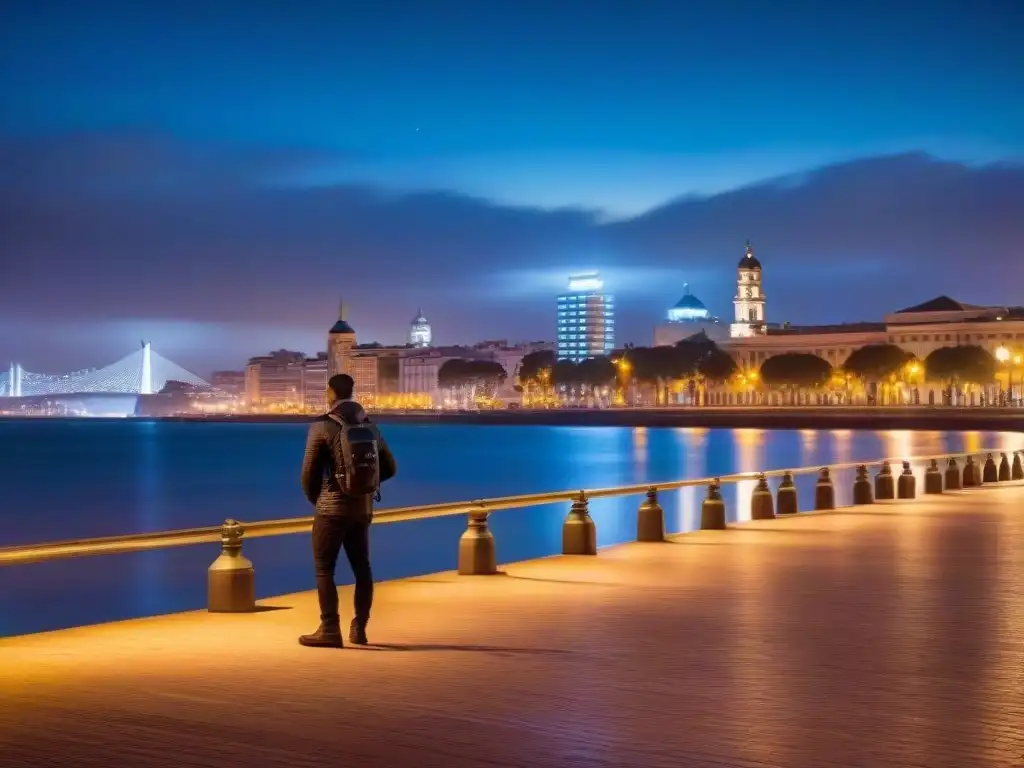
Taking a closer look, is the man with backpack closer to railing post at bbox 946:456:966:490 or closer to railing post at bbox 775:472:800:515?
railing post at bbox 775:472:800:515

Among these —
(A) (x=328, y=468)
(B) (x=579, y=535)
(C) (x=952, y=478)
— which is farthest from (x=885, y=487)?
(A) (x=328, y=468)

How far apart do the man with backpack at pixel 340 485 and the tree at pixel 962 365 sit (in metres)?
182

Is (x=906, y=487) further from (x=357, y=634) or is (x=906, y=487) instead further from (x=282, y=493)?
(x=282, y=493)

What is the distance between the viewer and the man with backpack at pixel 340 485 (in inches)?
510

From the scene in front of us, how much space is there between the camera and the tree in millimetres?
186000

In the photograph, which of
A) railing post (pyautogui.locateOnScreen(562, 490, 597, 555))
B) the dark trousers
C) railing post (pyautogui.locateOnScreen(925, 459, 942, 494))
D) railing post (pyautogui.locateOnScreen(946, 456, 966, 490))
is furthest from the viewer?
railing post (pyautogui.locateOnScreen(946, 456, 966, 490))

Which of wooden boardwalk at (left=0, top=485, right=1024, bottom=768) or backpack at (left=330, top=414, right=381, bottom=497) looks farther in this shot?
backpack at (left=330, top=414, right=381, bottom=497)

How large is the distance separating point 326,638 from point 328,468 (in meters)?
1.64

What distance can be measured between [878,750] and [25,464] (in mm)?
135689

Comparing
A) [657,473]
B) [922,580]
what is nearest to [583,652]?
[922,580]

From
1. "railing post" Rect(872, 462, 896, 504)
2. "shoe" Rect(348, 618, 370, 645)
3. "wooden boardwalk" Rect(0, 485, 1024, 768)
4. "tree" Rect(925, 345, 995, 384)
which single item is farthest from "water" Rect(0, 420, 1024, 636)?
"shoe" Rect(348, 618, 370, 645)

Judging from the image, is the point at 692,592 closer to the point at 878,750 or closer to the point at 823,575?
the point at 823,575

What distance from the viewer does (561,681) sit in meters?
11.9

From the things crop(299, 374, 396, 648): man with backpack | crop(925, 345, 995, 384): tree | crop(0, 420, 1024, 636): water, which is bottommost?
crop(0, 420, 1024, 636): water
